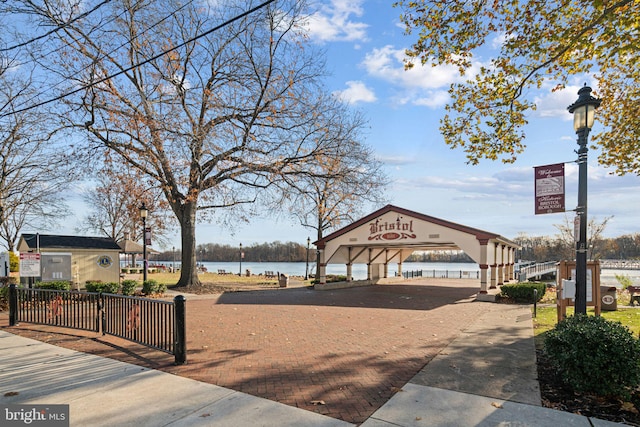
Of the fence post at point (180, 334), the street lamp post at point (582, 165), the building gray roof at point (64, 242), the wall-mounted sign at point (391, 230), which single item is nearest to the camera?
the fence post at point (180, 334)

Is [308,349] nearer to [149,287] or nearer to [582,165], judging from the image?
[582,165]

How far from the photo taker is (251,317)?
11312 millimetres

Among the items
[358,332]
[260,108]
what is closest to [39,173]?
[260,108]

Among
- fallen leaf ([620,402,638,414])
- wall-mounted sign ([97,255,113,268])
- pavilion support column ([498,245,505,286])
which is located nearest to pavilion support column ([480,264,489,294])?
pavilion support column ([498,245,505,286])

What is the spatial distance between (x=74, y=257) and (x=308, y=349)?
16.1 meters

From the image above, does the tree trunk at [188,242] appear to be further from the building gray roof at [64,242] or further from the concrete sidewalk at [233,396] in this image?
the concrete sidewalk at [233,396]

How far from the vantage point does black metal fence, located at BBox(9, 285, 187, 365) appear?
6.20 m

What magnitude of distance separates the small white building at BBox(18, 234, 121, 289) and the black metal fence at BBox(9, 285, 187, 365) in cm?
673

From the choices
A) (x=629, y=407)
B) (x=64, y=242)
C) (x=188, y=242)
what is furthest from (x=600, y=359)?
(x=64, y=242)

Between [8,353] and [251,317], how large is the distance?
5735 millimetres

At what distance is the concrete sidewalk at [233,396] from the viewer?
4.08 m

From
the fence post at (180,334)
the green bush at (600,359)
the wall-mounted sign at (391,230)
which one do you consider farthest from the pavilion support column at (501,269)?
the fence post at (180,334)

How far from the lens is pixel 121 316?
7812 mm

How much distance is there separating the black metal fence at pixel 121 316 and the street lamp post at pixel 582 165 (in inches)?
255
